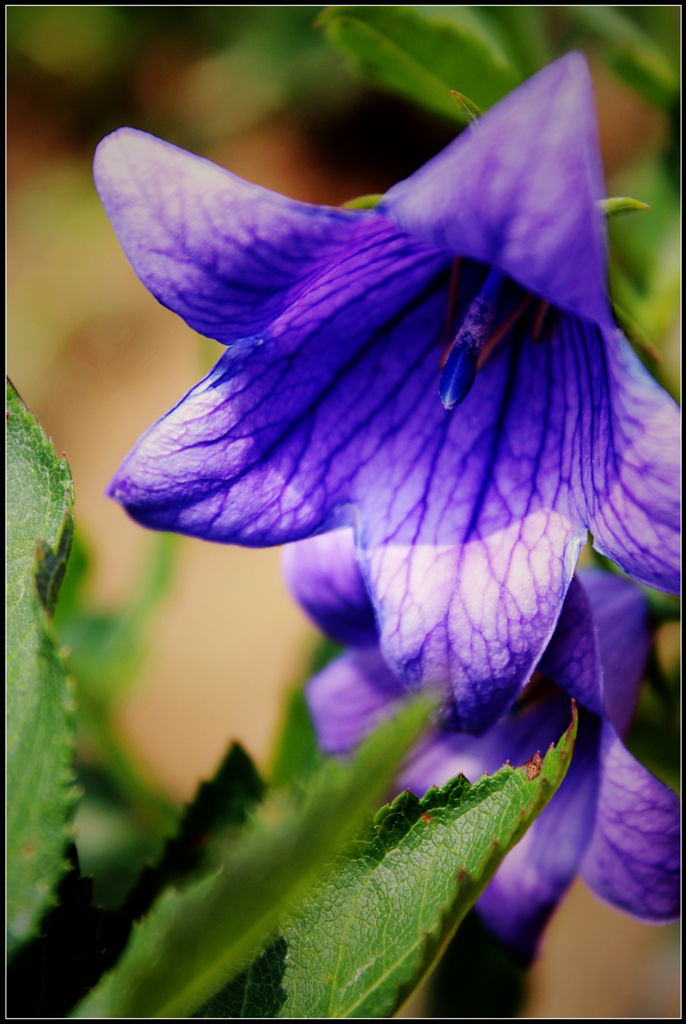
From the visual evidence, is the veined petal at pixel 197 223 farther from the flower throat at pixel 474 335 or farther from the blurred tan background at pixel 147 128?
the blurred tan background at pixel 147 128

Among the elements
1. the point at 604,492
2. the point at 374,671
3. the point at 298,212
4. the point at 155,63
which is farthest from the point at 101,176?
the point at 155,63

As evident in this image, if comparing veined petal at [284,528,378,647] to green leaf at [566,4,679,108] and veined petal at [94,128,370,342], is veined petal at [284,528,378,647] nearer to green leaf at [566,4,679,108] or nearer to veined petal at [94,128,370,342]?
veined petal at [94,128,370,342]

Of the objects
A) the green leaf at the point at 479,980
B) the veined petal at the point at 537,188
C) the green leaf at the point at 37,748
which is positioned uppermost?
the veined petal at the point at 537,188

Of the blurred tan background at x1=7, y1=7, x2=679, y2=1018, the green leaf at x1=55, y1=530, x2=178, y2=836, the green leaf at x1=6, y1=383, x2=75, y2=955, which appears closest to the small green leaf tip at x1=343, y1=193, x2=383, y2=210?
the green leaf at x1=6, y1=383, x2=75, y2=955

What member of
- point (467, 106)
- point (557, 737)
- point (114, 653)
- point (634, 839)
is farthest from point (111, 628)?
point (467, 106)

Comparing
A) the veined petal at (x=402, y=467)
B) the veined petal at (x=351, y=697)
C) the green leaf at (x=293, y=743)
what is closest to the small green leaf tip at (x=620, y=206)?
the veined petal at (x=402, y=467)
